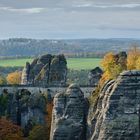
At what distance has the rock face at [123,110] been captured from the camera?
37625 mm

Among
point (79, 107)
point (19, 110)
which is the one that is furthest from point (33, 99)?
point (79, 107)

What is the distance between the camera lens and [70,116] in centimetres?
4644

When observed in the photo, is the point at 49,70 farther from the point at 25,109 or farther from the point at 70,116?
the point at 70,116

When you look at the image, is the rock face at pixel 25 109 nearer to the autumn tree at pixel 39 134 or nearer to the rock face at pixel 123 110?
the autumn tree at pixel 39 134

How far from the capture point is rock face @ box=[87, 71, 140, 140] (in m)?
37.6

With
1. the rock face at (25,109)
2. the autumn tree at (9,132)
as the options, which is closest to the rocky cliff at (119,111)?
the autumn tree at (9,132)

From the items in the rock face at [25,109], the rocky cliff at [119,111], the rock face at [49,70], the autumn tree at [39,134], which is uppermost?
the rock face at [49,70]

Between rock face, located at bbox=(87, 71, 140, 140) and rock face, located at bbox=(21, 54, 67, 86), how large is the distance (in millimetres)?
67467

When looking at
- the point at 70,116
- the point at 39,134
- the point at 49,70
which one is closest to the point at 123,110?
the point at 70,116

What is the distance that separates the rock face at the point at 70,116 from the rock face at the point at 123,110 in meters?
6.75

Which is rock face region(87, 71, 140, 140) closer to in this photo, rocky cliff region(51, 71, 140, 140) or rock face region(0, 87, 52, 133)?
rocky cliff region(51, 71, 140, 140)

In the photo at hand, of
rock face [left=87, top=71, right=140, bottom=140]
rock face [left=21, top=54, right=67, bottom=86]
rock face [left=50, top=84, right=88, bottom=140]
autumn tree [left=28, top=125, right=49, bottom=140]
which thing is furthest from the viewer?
rock face [left=21, top=54, right=67, bottom=86]

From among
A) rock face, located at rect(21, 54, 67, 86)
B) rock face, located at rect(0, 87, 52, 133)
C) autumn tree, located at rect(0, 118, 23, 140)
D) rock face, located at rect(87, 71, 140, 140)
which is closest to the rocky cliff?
rock face, located at rect(87, 71, 140, 140)

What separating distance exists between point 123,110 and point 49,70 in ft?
227
